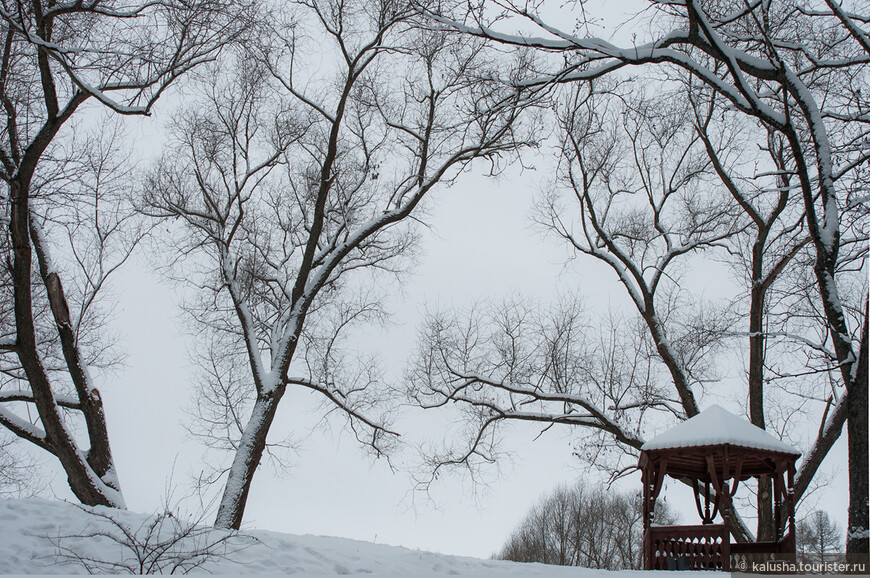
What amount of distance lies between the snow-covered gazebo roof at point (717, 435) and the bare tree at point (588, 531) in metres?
30.4

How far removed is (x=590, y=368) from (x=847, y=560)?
9443mm

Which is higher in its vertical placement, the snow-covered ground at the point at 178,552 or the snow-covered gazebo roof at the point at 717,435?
the snow-covered gazebo roof at the point at 717,435

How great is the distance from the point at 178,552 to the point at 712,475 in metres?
7.22

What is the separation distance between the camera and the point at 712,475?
9.76 meters

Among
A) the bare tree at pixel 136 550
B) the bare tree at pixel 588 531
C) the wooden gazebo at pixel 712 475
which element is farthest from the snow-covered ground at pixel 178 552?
the bare tree at pixel 588 531

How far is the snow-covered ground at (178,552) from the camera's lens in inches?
245

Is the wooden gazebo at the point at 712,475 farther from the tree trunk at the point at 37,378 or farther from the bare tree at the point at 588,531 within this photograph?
the bare tree at the point at 588,531

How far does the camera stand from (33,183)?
10.0 meters

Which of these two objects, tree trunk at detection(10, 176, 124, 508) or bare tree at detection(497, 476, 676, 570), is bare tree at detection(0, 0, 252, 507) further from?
bare tree at detection(497, 476, 676, 570)

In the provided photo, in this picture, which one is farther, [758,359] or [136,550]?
[758,359]

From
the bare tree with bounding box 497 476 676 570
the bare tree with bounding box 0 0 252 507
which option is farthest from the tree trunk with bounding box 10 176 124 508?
the bare tree with bounding box 497 476 676 570

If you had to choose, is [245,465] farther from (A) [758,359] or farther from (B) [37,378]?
(A) [758,359]

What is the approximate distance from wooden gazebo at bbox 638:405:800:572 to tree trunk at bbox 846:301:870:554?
106 inches

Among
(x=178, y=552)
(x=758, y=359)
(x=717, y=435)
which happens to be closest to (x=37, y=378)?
(x=178, y=552)
